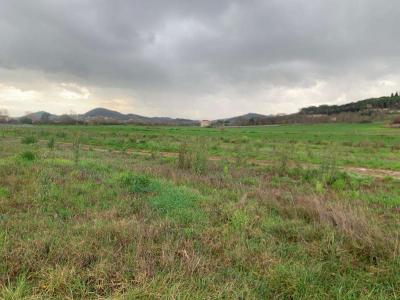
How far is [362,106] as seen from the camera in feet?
425

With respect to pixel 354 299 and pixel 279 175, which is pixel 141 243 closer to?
pixel 354 299

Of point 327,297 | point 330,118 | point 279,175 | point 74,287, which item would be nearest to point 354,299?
point 327,297

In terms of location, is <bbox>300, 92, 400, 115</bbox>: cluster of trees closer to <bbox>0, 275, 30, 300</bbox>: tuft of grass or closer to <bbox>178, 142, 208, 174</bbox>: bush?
<bbox>178, 142, 208, 174</bbox>: bush

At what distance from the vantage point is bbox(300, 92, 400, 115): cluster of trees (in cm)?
12781

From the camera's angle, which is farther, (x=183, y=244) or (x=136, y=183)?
(x=136, y=183)

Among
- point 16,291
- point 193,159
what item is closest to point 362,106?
point 193,159

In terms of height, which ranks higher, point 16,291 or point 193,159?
point 193,159

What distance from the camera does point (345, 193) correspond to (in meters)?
8.73

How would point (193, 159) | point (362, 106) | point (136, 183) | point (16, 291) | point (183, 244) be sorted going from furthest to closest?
point (362, 106), point (193, 159), point (136, 183), point (183, 244), point (16, 291)

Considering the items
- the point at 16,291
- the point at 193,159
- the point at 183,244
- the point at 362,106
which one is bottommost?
the point at 183,244

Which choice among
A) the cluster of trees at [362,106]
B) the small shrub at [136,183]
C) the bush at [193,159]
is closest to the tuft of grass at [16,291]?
the small shrub at [136,183]

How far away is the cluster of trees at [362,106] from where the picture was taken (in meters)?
128

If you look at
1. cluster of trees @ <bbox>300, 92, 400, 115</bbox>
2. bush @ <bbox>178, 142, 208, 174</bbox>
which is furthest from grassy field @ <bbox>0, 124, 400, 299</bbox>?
cluster of trees @ <bbox>300, 92, 400, 115</bbox>

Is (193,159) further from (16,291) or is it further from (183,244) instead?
(16,291)
